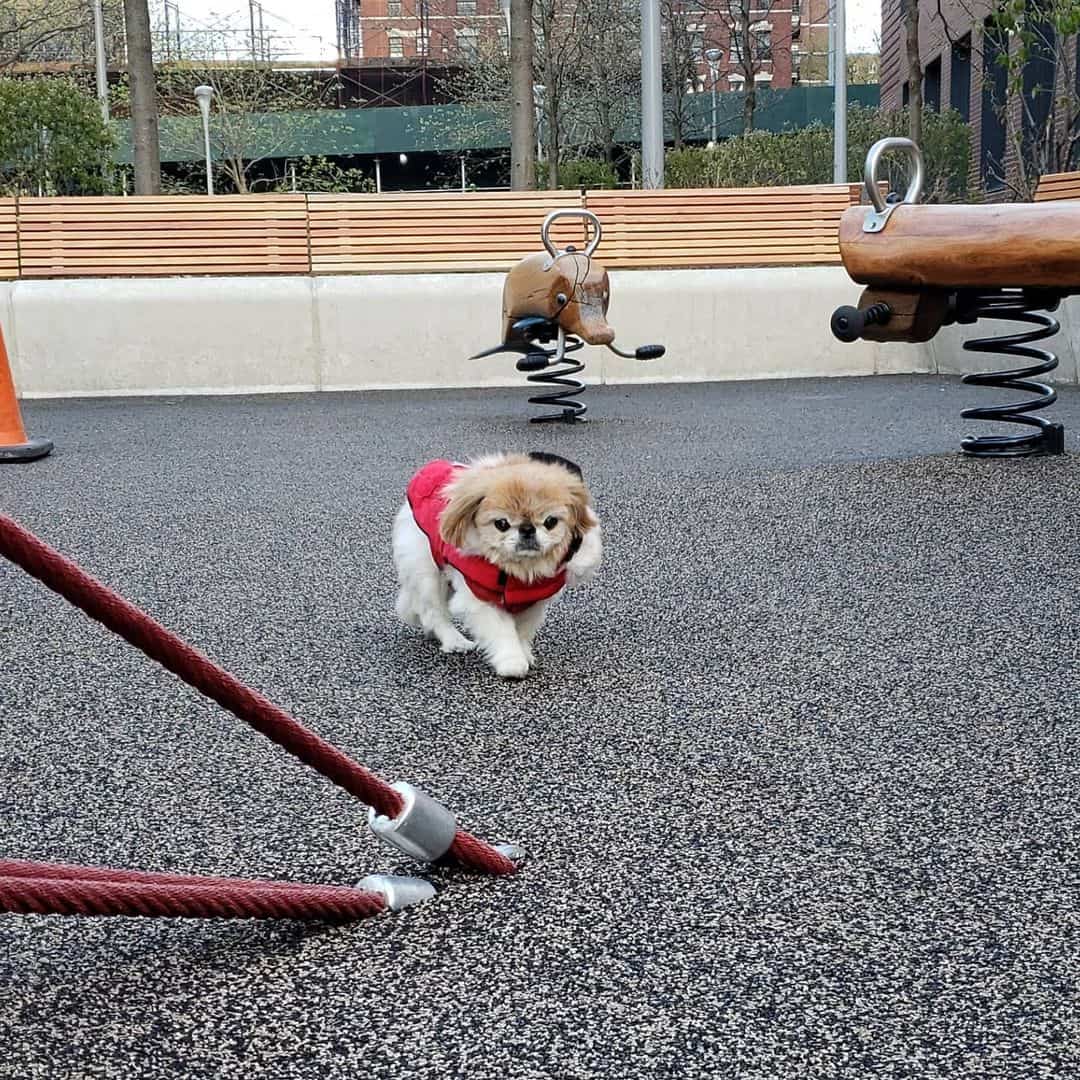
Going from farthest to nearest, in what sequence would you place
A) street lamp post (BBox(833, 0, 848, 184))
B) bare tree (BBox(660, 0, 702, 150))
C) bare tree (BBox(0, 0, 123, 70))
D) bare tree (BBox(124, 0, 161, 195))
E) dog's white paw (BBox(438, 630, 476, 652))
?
bare tree (BBox(660, 0, 702, 150))
bare tree (BBox(0, 0, 123, 70))
street lamp post (BBox(833, 0, 848, 184))
bare tree (BBox(124, 0, 161, 195))
dog's white paw (BBox(438, 630, 476, 652))

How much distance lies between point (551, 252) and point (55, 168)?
14.6 meters

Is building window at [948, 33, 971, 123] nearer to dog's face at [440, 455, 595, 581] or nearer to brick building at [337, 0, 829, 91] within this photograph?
brick building at [337, 0, 829, 91]

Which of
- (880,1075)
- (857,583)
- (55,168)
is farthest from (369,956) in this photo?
(55,168)

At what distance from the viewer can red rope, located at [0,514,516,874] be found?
194cm

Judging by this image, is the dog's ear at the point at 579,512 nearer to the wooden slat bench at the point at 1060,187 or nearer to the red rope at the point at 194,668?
the red rope at the point at 194,668

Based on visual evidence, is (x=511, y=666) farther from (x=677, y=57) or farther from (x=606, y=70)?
(x=606, y=70)

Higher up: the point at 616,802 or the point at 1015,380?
the point at 1015,380

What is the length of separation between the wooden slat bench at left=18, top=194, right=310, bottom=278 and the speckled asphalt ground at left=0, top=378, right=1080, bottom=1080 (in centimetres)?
819

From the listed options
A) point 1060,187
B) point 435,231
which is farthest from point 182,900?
point 435,231

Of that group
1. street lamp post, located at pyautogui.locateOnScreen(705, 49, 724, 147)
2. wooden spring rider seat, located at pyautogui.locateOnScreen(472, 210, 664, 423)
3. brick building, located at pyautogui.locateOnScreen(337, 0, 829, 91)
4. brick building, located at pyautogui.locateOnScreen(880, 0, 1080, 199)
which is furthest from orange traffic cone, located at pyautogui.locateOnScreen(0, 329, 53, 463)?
street lamp post, located at pyautogui.locateOnScreen(705, 49, 724, 147)

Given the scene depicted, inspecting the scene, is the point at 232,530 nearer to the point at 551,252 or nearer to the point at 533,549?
the point at 533,549

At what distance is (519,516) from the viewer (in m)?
3.94

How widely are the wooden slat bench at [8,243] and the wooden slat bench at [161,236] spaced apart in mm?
63

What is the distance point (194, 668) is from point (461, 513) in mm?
1890
